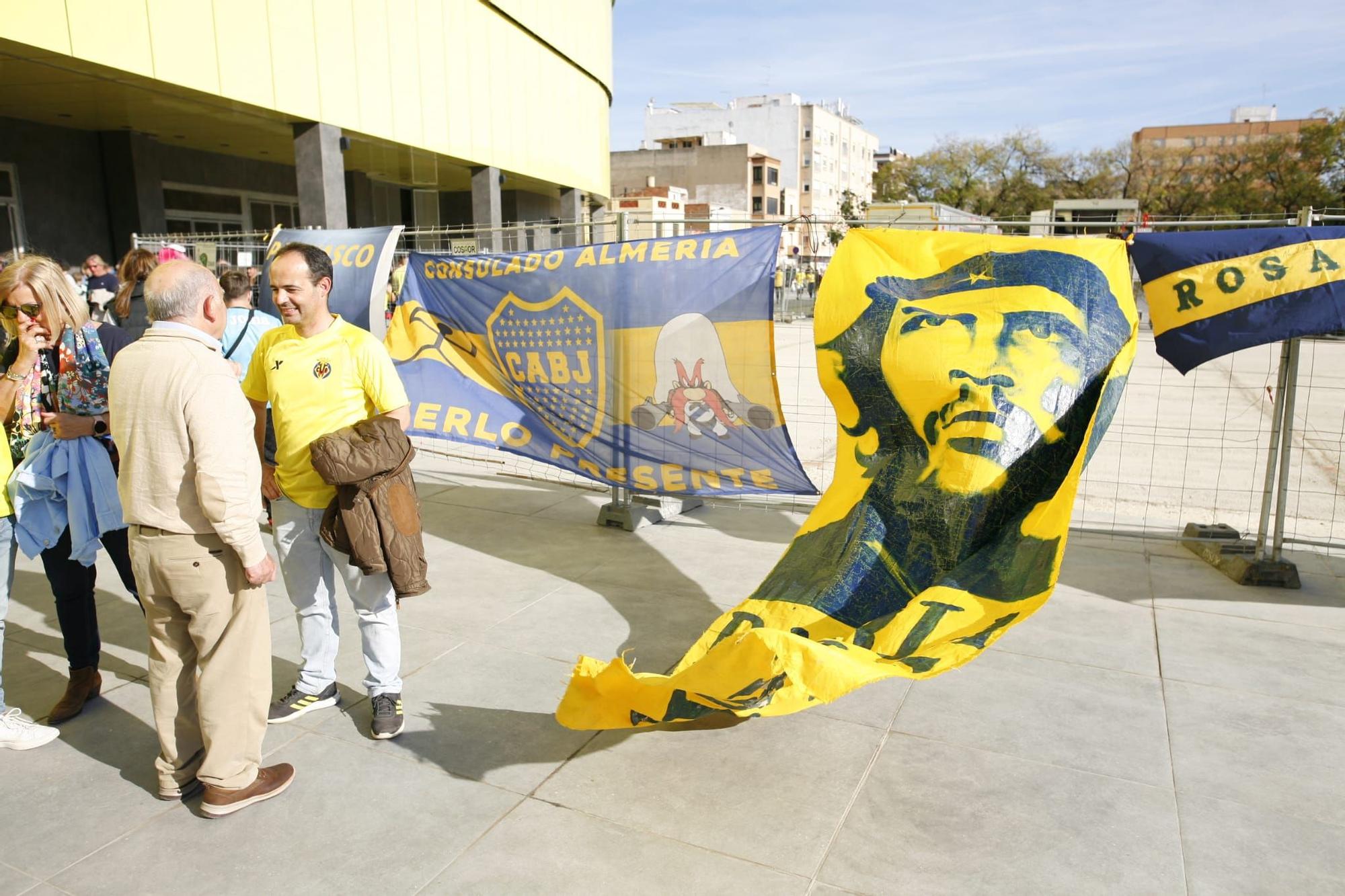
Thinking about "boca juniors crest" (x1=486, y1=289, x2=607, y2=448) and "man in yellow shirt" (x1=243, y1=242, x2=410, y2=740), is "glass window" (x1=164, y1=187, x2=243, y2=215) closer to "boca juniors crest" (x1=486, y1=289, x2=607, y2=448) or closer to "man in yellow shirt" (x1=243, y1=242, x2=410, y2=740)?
"boca juniors crest" (x1=486, y1=289, x2=607, y2=448)

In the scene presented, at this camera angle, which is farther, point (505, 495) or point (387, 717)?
point (505, 495)

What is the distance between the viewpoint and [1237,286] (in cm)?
506

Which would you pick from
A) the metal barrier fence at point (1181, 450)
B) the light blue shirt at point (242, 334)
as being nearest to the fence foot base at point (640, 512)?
the metal barrier fence at point (1181, 450)

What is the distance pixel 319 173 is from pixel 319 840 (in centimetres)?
1471

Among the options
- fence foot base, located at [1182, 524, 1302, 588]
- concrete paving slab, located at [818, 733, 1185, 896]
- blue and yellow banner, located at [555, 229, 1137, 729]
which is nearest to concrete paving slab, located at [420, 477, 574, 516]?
blue and yellow banner, located at [555, 229, 1137, 729]

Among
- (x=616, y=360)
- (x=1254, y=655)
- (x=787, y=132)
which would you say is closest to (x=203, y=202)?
(x=616, y=360)

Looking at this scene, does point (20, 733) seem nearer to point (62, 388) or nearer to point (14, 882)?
point (14, 882)

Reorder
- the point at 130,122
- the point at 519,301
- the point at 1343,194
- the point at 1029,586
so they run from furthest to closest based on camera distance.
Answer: the point at 1343,194
the point at 130,122
the point at 519,301
the point at 1029,586

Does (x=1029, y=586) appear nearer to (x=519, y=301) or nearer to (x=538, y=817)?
(x=538, y=817)

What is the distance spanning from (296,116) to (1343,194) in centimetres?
5119

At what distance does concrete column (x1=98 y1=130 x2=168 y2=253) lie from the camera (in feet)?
59.3

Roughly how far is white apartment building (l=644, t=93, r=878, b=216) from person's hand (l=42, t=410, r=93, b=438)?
310 ft

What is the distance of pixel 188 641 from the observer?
325cm

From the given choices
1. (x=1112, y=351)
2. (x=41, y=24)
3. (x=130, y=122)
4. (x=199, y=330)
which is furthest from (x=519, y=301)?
(x=130, y=122)
